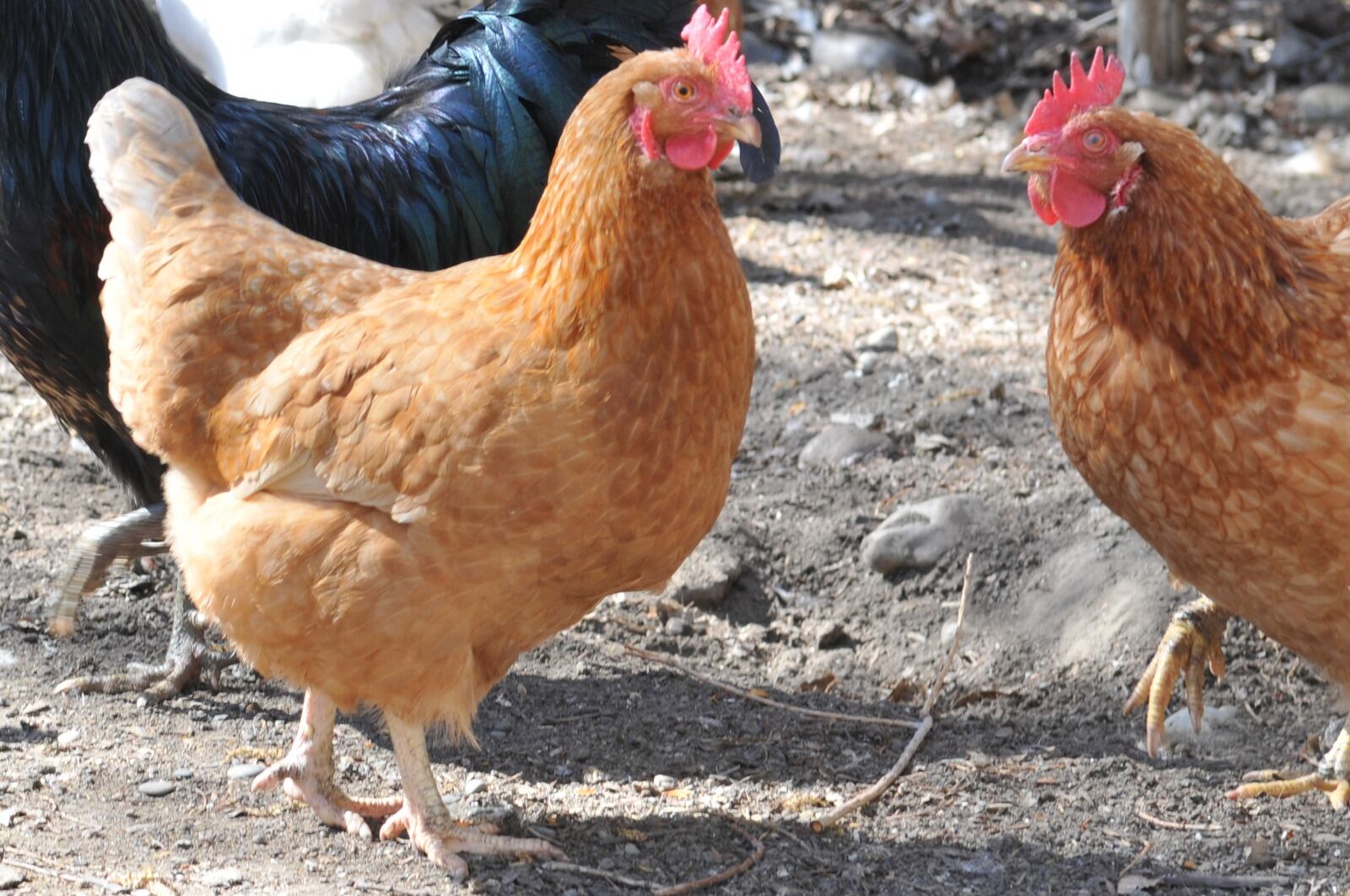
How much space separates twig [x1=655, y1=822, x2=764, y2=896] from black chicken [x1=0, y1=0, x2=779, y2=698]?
154cm

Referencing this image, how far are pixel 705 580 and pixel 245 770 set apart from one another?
1.56 metres

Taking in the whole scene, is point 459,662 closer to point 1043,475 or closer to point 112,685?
point 112,685

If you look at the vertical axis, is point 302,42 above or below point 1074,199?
above

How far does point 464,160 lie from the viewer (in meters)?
4.36

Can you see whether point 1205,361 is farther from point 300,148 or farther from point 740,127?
point 300,148

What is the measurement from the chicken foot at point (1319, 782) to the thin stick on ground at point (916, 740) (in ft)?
2.58

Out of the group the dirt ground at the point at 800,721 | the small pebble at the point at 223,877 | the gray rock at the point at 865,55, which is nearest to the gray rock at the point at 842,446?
the dirt ground at the point at 800,721

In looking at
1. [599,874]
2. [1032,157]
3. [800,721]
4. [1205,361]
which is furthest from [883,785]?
[1032,157]

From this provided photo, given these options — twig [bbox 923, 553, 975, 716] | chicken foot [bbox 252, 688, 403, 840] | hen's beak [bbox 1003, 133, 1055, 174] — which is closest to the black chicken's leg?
chicken foot [bbox 252, 688, 403, 840]

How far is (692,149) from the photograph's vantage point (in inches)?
109

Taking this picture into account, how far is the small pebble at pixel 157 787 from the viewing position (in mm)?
3443

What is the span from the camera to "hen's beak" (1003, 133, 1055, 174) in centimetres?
316

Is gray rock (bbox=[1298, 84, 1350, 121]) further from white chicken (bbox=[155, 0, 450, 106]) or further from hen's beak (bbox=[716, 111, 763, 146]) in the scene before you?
hen's beak (bbox=[716, 111, 763, 146])

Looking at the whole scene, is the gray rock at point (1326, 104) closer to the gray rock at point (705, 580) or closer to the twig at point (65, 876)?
the gray rock at point (705, 580)
